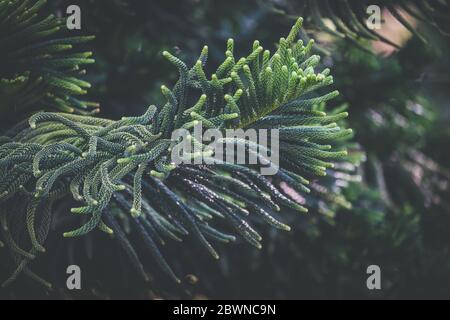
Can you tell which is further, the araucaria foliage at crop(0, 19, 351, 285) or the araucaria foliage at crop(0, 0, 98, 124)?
the araucaria foliage at crop(0, 0, 98, 124)

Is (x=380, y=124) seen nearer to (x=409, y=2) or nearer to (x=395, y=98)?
(x=395, y=98)

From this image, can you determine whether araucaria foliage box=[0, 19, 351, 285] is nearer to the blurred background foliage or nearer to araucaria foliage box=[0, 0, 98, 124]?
araucaria foliage box=[0, 0, 98, 124]

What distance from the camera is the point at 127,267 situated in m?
1.01

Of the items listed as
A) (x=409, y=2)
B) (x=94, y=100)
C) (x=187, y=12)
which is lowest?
(x=94, y=100)

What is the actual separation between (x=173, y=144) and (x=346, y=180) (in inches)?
21.0

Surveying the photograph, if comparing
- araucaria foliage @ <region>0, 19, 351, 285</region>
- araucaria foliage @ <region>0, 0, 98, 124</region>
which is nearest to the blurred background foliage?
araucaria foliage @ <region>0, 0, 98, 124</region>

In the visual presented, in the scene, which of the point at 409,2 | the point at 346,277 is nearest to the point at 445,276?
the point at 346,277

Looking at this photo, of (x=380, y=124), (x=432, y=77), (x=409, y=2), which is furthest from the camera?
(x=432, y=77)

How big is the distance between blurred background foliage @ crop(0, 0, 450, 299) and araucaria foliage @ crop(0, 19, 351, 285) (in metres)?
0.24

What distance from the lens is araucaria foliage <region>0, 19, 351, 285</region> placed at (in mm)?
672

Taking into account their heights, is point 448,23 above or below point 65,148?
above

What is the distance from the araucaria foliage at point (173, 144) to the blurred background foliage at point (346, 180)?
24cm

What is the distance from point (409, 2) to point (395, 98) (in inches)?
10.1

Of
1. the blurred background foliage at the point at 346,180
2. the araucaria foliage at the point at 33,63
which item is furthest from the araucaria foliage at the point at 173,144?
the blurred background foliage at the point at 346,180
